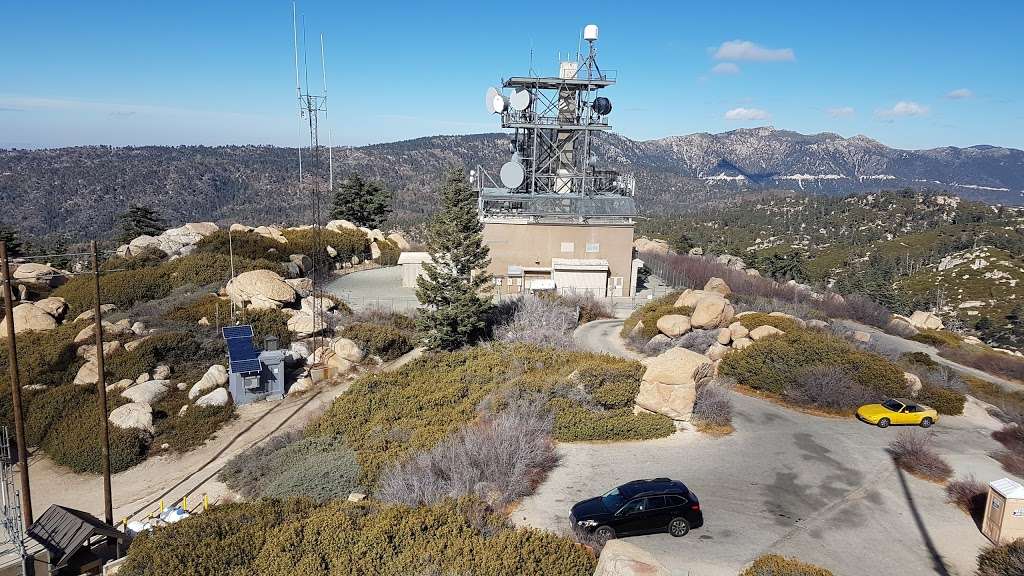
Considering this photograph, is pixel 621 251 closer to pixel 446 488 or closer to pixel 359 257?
pixel 359 257

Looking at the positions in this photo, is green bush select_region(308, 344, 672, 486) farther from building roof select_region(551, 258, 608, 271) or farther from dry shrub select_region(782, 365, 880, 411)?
building roof select_region(551, 258, 608, 271)

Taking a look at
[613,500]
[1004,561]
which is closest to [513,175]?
[613,500]

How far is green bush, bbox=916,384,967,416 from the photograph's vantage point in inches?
733

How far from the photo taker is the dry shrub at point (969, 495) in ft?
40.8

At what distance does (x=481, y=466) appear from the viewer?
1352 cm

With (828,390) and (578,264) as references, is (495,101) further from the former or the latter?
(828,390)

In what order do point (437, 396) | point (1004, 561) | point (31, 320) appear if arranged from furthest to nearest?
point (31, 320)
point (437, 396)
point (1004, 561)

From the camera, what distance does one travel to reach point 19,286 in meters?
33.2

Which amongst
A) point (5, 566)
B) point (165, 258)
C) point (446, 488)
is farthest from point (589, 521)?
point (165, 258)

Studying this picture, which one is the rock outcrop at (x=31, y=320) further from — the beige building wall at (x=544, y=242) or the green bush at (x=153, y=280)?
the beige building wall at (x=544, y=242)

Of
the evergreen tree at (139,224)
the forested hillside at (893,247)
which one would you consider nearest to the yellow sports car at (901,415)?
the forested hillside at (893,247)

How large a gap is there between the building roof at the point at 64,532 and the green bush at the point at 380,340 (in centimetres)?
1404

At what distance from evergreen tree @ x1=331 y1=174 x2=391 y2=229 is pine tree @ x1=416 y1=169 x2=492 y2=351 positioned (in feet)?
96.4

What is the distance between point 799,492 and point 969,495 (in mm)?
3471
